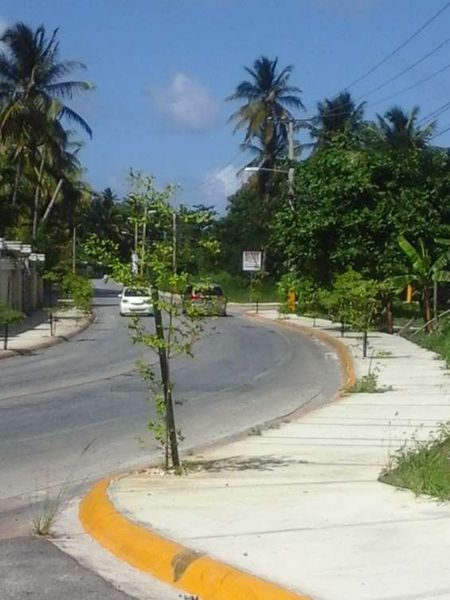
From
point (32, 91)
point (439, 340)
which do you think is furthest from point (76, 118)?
point (439, 340)

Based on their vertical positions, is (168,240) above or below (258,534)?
above

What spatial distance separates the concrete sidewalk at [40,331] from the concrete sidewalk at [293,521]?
20327 millimetres

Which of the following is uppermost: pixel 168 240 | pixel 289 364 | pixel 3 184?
pixel 3 184

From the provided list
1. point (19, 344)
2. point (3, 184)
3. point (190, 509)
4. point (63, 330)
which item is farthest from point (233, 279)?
point (190, 509)

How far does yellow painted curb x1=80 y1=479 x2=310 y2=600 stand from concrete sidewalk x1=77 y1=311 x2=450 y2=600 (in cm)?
1

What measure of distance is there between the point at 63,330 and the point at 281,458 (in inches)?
1233

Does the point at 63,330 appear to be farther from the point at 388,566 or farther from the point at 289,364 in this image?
the point at 388,566

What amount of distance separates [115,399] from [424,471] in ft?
36.9

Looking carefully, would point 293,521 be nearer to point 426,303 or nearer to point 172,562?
point 172,562

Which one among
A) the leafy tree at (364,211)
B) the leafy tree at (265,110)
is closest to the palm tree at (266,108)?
the leafy tree at (265,110)

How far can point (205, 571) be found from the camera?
7.22 metres

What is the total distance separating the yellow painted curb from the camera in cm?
677

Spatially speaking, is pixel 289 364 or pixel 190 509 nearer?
pixel 190 509

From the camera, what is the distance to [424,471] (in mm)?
9711
